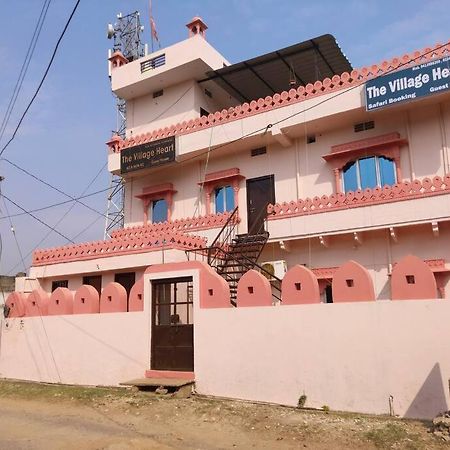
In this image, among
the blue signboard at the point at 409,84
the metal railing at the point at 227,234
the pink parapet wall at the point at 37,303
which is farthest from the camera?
the metal railing at the point at 227,234

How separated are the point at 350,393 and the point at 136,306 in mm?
5199

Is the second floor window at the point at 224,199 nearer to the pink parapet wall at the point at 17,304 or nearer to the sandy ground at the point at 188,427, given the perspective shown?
the pink parapet wall at the point at 17,304

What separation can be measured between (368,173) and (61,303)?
8.90 metres

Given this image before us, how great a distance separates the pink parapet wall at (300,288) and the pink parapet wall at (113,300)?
14.2 ft

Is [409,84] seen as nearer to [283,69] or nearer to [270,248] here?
[270,248]

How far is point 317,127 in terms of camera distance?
43.4 ft

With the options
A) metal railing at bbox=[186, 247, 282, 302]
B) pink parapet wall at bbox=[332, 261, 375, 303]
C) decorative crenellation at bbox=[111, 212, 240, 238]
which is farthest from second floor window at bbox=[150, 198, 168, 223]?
pink parapet wall at bbox=[332, 261, 375, 303]

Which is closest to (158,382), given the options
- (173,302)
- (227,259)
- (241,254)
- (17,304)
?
(173,302)

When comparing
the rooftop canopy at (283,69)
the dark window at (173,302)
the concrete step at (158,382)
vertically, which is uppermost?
the rooftop canopy at (283,69)

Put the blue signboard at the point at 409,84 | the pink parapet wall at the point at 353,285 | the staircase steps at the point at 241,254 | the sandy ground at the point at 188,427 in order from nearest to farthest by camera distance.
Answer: the sandy ground at the point at 188,427 < the pink parapet wall at the point at 353,285 < the blue signboard at the point at 409,84 < the staircase steps at the point at 241,254

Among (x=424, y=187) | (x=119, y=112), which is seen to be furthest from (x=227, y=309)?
(x=119, y=112)

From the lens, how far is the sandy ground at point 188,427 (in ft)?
20.6

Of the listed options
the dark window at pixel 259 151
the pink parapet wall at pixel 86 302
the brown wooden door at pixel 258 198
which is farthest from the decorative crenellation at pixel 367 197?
the pink parapet wall at pixel 86 302

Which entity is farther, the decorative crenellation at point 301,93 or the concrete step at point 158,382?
the decorative crenellation at point 301,93
